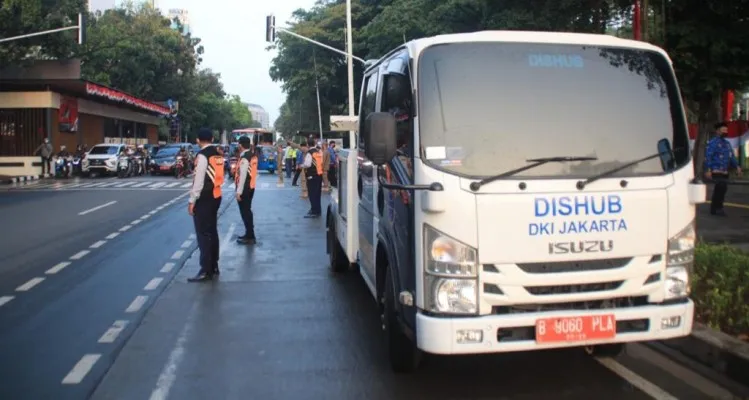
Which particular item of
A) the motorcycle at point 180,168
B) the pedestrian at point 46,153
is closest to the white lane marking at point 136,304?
the motorcycle at point 180,168

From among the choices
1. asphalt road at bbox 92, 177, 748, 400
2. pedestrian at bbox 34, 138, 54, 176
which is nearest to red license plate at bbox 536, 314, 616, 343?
asphalt road at bbox 92, 177, 748, 400

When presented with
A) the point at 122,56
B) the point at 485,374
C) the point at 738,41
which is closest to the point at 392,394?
the point at 485,374

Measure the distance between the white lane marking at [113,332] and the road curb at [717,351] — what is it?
4.68 m

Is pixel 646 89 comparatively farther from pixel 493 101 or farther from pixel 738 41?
pixel 738 41

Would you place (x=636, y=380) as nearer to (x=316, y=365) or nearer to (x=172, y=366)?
(x=316, y=365)

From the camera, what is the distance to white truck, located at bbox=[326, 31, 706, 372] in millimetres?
4352

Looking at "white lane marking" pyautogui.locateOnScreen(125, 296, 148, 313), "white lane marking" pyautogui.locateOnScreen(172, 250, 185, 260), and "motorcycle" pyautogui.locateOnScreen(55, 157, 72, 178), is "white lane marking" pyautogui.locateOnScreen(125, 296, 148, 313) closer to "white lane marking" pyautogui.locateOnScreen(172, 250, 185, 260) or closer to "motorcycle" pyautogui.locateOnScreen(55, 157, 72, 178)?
"white lane marking" pyautogui.locateOnScreen(172, 250, 185, 260)

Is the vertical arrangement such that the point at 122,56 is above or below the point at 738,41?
above

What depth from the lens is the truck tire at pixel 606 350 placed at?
18.1 feet

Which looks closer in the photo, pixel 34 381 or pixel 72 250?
pixel 34 381

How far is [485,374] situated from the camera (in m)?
5.27

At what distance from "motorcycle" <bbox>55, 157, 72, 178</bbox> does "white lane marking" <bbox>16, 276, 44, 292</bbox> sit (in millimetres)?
28055

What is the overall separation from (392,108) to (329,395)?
209cm

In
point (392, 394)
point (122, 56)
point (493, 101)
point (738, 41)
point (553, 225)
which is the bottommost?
point (392, 394)
